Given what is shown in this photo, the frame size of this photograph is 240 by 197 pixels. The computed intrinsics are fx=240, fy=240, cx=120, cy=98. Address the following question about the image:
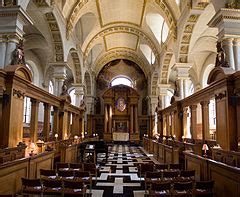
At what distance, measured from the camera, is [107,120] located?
1110 inches

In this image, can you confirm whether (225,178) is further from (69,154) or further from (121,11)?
(121,11)

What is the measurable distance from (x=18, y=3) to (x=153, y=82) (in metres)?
19.5

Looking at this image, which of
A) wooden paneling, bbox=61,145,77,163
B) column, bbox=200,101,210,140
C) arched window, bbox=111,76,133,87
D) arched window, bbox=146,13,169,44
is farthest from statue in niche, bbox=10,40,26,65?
arched window, bbox=111,76,133,87

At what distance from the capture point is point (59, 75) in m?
14.8

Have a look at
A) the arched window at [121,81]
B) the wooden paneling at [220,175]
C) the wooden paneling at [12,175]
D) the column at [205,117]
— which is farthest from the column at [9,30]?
the arched window at [121,81]

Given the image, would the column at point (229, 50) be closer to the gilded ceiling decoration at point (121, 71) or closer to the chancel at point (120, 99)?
the chancel at point (120, 99)

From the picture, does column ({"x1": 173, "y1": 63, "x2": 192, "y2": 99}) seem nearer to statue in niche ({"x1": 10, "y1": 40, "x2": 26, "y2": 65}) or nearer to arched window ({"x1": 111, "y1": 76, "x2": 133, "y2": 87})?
statue in niche ({"x1": 10, "y1": 40, "x2": 26, "y2": 65})

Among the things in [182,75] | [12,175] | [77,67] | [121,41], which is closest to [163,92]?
[182,75]

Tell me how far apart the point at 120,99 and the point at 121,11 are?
11.6m

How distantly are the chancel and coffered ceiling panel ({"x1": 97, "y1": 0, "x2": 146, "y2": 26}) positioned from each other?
0.10 m

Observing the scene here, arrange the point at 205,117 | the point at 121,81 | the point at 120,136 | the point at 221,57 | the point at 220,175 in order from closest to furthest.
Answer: the point at 220,175 < the point at 221,57 < the point at 205,117 < the point at 120,136 < the point at 121,81

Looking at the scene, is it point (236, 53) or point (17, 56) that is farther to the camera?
point (236, 53)

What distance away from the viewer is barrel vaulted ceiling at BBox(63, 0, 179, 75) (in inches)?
587

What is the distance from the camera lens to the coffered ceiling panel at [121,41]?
81.2 ft
